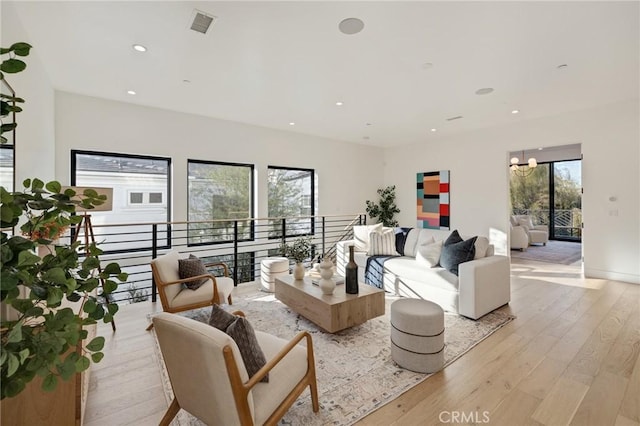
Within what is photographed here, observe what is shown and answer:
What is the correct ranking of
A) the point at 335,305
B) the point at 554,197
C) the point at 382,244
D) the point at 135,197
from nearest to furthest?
the point at 335,305 < the point at 382,244 < the point at 135,197 < the point at 554,197

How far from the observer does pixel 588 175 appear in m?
4.81

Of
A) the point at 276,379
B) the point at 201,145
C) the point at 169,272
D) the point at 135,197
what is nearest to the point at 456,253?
the point at 276,379

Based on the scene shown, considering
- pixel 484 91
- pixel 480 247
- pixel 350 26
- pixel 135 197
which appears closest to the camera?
pixel 350 26

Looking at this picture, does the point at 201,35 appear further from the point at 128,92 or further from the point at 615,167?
the point at 615,167

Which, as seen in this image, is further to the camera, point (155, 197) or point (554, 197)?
point (554, 197)

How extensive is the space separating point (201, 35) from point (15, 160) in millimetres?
1843

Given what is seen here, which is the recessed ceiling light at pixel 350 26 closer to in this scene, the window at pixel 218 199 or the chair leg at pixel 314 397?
the chair leg at pixel 314 397

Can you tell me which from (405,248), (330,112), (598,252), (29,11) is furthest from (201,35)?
(598,252)

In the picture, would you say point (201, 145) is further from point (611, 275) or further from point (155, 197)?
point (611, 275)

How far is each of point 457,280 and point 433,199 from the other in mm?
4012

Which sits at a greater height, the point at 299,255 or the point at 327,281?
the point at 299,255

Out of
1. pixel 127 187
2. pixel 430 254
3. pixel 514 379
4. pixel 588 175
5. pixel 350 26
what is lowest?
pixel 514 379

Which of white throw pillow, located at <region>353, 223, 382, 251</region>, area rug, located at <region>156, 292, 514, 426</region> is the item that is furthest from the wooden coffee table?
white throw pillow, located at <region>353, 223, 382, 251</region>

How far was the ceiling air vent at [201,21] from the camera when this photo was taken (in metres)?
2.36
